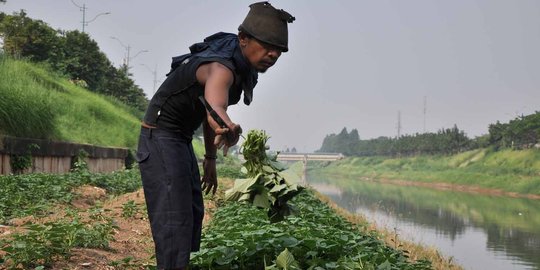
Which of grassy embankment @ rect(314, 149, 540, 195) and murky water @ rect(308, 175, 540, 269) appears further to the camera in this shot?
grassy embankment @ rect(314, 149, 540, 195)

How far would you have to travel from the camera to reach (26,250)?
413 centimetres

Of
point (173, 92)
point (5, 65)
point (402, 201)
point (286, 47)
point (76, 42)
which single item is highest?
point (76, 42)

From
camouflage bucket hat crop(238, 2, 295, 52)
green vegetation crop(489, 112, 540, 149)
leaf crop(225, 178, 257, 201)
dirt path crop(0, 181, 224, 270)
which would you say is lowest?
dirt path crop(0, 181, 224, 270)

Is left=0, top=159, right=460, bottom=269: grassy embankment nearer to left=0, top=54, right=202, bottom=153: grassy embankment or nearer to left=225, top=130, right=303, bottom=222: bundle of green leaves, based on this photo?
left=225, top=130, right=303, bottom=222: bundle of green leaves

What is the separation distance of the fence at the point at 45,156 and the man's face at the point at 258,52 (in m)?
10.3

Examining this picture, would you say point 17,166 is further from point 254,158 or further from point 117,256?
point 254,158

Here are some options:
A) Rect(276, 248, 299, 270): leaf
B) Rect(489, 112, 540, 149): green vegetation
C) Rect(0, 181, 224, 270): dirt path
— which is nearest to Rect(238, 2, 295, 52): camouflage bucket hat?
Rect(276, 248, 299, 270): leaf

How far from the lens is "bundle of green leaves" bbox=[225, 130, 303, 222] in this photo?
3795 mm

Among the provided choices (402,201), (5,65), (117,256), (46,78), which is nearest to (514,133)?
(402,201)

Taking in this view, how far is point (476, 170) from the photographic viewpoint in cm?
5875

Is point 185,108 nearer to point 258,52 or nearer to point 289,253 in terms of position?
point 258,52

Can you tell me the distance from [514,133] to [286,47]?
6204 centimetres

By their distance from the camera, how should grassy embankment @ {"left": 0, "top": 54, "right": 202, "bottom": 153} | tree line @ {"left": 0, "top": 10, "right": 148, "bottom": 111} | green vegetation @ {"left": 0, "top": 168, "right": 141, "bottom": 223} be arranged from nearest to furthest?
green vegetation @ {"left": 0, "top": 168, "right": 141, "bottom": 223} < grassy embankment @ {"left": 0, "top": 54, "right": 202, "bottom": 153} < tree line @ {"left": 0, "top": 10, "right": 148, "bottom": 111}

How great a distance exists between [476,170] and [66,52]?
41125mm
